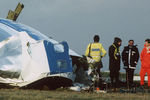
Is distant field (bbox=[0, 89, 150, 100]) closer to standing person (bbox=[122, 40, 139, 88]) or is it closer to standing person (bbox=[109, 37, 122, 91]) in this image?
standing person (bbox=[109, 37, 122, 91])

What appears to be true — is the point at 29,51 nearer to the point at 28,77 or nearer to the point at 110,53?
the point at 28,77

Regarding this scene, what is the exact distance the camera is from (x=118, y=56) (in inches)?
460

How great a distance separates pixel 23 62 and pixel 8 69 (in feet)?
1.69

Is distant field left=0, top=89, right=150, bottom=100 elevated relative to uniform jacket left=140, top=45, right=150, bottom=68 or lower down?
lower down

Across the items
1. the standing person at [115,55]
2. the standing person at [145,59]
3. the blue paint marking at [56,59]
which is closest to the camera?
the blue paint marking at [56,59]

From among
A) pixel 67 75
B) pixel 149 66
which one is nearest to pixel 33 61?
pixel 67 75

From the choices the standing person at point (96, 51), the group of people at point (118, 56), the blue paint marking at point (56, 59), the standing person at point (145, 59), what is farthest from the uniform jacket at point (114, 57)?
the standing person at point (145, 59)

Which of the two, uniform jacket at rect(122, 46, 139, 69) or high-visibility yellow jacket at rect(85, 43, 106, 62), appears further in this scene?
uniform jacket at rect(122, 46, 139, 69)

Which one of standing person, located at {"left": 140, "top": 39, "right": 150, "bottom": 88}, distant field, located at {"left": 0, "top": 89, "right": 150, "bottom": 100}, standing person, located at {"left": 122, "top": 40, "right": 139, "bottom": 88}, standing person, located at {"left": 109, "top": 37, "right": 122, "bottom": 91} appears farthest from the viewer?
standing person, located at {"left": 140, "top": 39, "right": 150, "bottom": 88}

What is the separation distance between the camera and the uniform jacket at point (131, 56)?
12.6m

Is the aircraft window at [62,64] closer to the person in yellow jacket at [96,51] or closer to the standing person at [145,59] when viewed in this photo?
the person in yellow jacket at [96,51]

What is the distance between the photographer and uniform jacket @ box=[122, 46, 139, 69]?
1259 cm

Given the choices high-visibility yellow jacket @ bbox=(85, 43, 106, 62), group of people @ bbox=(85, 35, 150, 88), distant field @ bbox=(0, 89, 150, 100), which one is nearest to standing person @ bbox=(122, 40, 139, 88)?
group of people @ bbox=(85, 35, 150, 88)

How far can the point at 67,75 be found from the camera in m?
11.1
